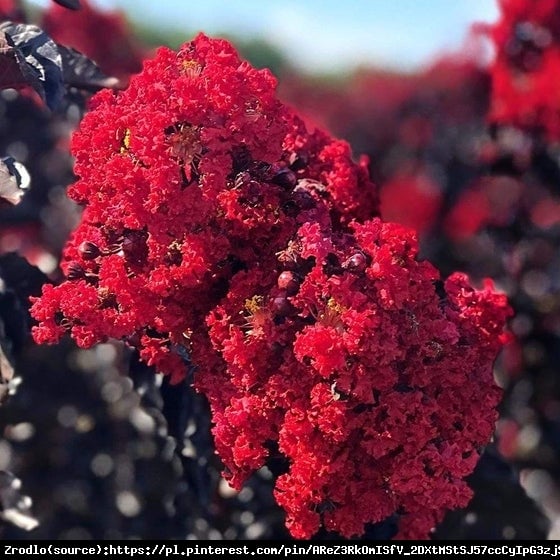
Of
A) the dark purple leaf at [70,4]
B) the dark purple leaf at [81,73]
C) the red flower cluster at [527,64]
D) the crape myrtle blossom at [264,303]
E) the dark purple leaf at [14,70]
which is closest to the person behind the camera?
the crape myrtle blossom at [264,303]

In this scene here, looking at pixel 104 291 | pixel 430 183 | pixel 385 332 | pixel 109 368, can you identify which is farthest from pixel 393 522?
pixel 430 183

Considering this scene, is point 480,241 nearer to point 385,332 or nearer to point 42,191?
point 42,191

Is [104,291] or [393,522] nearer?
[104,291]

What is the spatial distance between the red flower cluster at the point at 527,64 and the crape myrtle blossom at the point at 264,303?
1.51 m

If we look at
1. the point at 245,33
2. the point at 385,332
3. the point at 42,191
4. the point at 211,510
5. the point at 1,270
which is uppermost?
the point at 385,332

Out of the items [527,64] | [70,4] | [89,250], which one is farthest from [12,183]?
[527,64]

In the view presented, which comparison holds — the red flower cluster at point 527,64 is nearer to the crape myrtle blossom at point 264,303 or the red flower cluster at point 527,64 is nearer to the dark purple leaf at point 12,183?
the crape myrtle blossom at point 264,303

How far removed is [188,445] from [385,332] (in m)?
0.50

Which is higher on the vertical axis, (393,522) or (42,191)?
(393,522)

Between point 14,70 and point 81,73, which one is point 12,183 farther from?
point 81,73

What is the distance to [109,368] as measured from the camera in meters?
2.83

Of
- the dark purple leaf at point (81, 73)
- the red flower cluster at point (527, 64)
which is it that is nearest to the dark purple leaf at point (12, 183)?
the dark purple leaf at point (81, 73)

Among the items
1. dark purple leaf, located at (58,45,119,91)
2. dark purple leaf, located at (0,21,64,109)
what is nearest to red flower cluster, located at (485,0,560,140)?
dark purple leaf, located at (58,45,119,91)

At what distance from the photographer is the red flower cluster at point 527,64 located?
2729 mm
